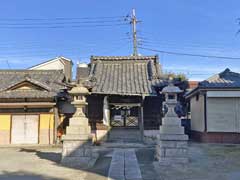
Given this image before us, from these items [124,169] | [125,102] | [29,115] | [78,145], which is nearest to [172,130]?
[124,169]

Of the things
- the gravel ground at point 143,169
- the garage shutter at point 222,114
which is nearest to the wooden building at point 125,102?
the garage shutter at point 222,114

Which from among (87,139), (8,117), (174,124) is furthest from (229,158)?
(8,117)

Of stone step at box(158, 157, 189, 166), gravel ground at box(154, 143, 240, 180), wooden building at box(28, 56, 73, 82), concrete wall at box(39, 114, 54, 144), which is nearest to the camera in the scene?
gravel ground at box(154, 143, 240, 180)

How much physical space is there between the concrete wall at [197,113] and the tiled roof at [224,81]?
51.2 inches

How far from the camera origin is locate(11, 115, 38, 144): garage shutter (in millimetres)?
22203

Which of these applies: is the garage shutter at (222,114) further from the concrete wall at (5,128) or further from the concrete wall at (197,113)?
the concrete wall at (5,128)

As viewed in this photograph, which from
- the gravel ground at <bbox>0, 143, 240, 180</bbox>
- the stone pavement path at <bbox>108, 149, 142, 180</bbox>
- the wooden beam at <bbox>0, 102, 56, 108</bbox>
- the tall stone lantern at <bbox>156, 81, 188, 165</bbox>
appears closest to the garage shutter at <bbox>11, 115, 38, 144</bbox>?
the wooden beam at <bbox>0, 102, 56, 108</bbox>

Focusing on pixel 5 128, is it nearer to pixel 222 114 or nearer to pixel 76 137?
pixel 76 137

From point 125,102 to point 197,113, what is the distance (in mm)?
5544

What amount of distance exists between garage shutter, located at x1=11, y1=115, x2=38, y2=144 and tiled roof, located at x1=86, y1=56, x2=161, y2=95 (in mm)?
4876

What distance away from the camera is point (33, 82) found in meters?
22.6

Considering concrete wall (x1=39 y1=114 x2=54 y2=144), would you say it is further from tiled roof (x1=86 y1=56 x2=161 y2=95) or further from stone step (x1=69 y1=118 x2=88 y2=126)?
stone step (x1=69 y1=118 x2=88 y2=126)

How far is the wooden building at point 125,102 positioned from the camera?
2084 centimetres

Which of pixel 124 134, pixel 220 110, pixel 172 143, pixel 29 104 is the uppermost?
pixel 29 104
